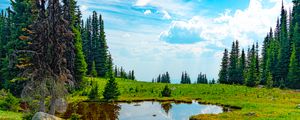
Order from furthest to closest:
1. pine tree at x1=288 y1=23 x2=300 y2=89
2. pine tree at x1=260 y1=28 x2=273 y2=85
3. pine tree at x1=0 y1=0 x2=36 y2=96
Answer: pine tree at x1=260 y1=28 x2=273 y2=85, pine tree at x1=288 y1=23 x2=300 y2=89, pine tree at x1=0 y1=0 x2=36 y2=96

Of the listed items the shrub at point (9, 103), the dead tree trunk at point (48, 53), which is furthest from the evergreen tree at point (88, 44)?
the dead tree trunk at point (48, 53)

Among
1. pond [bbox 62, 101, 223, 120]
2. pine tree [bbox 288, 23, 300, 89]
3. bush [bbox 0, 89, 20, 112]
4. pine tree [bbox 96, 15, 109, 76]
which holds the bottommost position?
pond [bbox 62, 101, 223, 120]

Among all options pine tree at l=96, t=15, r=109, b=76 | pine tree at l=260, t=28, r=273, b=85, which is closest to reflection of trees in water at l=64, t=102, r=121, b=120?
pine tree at l=96, t=15, r=109, b=76

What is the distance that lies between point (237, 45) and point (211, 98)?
45670 millimetres

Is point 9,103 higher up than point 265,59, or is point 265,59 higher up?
point 265,59

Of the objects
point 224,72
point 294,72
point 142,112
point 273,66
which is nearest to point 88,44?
point 224,72

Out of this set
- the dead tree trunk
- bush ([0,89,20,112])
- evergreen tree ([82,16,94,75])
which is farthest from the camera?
evergreen tree ([82,16,94,75])

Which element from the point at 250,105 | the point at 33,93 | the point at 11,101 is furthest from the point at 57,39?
the point at 250,105

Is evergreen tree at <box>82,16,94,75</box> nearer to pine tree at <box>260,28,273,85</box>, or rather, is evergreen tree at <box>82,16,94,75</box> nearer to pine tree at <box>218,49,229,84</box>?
pine tree at <box>218,49,229,84</box>

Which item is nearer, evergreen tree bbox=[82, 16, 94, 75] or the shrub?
the shrub

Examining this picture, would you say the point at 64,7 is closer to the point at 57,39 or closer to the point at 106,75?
the point at 57,39

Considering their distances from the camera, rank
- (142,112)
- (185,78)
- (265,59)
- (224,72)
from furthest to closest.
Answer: (185,78)
(265,59)
(224,72)
(142,112)

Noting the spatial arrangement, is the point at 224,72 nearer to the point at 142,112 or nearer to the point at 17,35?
the point at 142,112

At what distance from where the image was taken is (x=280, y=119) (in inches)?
1061
